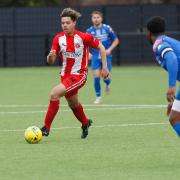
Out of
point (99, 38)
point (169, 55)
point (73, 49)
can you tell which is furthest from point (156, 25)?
point (99, 38)

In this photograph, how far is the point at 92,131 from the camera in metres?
13.3

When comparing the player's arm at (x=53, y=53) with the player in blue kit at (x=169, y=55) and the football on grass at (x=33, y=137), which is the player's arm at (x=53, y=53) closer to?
the football on grass at (x=33, y=137)

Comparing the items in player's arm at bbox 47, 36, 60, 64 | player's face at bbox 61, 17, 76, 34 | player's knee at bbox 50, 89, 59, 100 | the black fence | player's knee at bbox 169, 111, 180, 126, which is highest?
player's face at bbox 61, 17, 76, 34

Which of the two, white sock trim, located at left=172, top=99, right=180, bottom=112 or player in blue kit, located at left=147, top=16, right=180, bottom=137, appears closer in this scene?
player in blue kit, located at left=147, top=16, right=180, bottom=137

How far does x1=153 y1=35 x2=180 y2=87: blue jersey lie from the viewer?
9.53 metres

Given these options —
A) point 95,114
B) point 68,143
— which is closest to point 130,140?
point 68,143

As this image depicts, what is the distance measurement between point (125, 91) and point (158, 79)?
4.75 m

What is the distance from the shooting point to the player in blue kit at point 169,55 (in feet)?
31.3

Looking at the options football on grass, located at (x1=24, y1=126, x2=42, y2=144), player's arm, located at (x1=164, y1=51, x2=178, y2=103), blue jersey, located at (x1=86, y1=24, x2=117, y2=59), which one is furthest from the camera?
blue jersey, located at (x1=86, y1=24, x2=117, y2=59)

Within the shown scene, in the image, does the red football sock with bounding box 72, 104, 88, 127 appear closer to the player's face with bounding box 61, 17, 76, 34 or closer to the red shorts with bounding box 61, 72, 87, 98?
the red shorts with bounding box 61, 72, 87, 98

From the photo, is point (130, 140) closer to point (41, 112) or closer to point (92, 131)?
point (92, 131)

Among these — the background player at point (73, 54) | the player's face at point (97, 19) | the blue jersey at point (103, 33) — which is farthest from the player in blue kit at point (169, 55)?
the blue jersey at point (103, 33)

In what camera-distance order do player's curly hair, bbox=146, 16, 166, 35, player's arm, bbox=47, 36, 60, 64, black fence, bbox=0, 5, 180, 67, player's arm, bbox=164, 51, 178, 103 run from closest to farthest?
player's arm, bbox=164, 51, 178, 103
player's curly hair, bbox=146, 16, 166, 35
player's arm, bbox=47, 36, 60, 64
black fence, bbox=0, 5, 180, 67

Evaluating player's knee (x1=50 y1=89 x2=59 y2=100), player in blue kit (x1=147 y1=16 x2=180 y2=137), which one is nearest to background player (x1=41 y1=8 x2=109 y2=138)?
player's knee (x1=50 y1=89 x2=59 y2=100)
